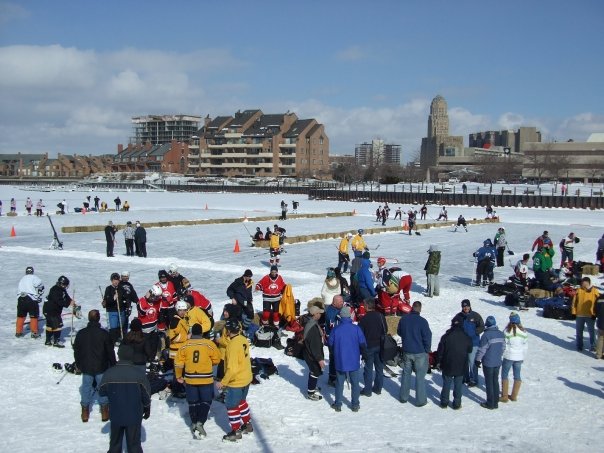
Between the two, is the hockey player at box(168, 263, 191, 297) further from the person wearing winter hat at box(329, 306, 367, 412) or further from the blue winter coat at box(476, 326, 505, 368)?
the blue winter coat at box(476, 326, 505, 368)

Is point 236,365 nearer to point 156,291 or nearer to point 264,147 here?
point 156,291

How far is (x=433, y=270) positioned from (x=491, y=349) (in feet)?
25.3

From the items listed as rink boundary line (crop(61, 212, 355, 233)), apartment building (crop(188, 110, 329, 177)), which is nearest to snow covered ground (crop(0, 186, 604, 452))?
rink boundary line (crop(61, 212, 355, 233))

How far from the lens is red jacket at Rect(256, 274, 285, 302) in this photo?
1201 cm

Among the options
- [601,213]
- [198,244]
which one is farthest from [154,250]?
[601,213]

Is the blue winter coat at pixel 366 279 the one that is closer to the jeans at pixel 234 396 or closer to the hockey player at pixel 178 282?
the hockey player at pixel 178 282

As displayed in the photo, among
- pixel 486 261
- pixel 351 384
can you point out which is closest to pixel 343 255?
pixel 486 261

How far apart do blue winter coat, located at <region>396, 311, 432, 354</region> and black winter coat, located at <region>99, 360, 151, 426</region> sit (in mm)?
3729

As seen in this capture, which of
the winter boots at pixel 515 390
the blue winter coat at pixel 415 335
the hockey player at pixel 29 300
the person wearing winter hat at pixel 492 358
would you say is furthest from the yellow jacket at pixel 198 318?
the winter boots at pixel 515 390

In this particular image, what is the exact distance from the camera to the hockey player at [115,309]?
10.9m

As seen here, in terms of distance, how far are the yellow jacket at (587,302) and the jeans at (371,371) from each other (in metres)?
4.55

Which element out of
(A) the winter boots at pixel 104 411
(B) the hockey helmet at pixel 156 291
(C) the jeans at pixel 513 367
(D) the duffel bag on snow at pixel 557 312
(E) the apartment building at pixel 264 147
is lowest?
(A) the winter boots at pixel 104 411

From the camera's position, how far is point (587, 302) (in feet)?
36.7

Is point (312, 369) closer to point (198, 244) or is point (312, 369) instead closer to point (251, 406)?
point (251, 406)
